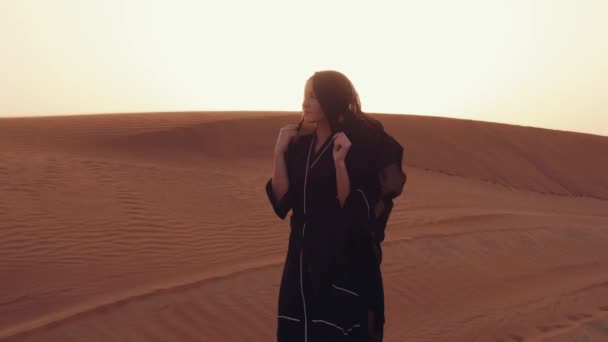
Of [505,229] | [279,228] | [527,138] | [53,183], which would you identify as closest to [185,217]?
[279,228]

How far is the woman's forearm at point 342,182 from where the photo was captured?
3766 millimetres

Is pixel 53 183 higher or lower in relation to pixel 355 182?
lower

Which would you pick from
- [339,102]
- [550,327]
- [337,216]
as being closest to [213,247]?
[550,327]

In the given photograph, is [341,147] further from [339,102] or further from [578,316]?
[578,316]

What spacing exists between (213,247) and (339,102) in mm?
7715

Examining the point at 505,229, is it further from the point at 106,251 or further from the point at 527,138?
the point at 527,138

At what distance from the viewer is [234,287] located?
29.9 feet

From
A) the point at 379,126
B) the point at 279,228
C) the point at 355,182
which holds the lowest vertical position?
the point at 279,228

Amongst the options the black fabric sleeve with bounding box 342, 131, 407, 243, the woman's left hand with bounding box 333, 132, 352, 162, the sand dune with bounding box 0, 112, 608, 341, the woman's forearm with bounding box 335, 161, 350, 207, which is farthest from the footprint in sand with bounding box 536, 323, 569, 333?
the woman's left hand with bounding box 333, 132, 352, 162

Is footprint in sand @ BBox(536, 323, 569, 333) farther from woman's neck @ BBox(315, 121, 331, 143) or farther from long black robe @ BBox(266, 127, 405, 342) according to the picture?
woman's neck @ BBox(315, 121, 331, 143)

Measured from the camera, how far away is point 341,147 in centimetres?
376

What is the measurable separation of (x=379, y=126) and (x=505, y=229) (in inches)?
421

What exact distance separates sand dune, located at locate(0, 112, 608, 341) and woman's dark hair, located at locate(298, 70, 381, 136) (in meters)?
4.14

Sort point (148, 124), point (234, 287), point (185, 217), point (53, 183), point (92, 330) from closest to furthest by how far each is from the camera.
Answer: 1. point (92, 330)
2. point (234, 287)
3. point (185, 217)
4. point (53, 183)
5. point (148, 124)
